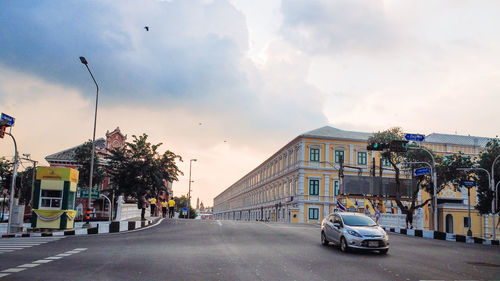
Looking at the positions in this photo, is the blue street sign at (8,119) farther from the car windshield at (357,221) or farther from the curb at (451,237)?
the curb at (451,237)

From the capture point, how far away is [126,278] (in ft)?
30.7

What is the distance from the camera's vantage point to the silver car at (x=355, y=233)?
14.9 m

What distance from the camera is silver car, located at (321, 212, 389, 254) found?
48.7 feet

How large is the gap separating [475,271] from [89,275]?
9741 mm

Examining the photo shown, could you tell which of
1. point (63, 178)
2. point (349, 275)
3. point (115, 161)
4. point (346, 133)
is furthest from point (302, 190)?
point (349, 275)

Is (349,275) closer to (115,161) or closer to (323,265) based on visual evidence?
(323,265)

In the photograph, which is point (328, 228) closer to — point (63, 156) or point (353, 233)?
point (353, 233)

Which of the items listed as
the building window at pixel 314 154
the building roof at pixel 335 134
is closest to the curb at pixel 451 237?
the building window at pixel 314 154

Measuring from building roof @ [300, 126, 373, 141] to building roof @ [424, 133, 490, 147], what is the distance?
1035 centimetres

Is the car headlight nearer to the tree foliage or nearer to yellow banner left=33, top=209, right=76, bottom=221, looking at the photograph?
yellow banner left=33, top=209, right=76, bottom=221

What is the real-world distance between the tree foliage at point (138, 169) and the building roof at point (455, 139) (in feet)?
160

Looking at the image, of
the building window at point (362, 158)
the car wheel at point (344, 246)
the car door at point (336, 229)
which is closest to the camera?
the car wheel at point (344, 246)

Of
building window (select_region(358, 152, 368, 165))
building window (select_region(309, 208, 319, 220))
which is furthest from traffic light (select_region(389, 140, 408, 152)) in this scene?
building window (select_region(358, 152, 368, 165))

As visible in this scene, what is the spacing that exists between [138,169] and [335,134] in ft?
135
